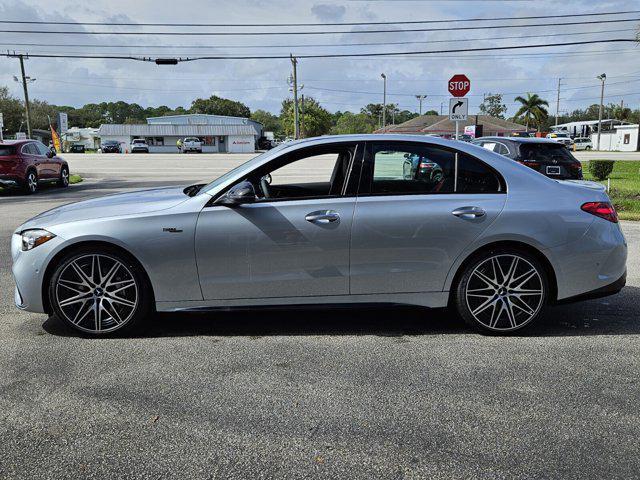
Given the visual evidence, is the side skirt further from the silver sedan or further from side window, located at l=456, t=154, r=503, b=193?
side window, located at l=456, t=154, r=503, b=193

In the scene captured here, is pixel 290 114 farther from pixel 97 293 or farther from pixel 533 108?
pixel 97 293

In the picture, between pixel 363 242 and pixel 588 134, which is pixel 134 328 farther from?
pixel 588 134

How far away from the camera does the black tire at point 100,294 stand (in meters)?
4.51

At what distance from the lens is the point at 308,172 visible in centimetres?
478

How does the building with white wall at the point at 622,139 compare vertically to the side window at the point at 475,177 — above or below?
below

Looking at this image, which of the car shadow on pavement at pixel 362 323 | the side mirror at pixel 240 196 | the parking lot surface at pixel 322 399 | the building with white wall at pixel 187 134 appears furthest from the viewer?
the building with white wall at pixel 187 134

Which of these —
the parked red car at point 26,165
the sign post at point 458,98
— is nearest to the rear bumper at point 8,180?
the parked red car at point 26,165

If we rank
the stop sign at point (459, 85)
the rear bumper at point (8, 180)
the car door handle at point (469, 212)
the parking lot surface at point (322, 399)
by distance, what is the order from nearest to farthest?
the parking lot surface at point (322, 399) < the car door handle at point (469, 212) < the stop sign at point (459, 85) < the rear bumper at point (8, 180)

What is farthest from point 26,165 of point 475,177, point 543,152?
point 475,177

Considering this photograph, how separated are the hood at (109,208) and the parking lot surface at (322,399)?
0.96 m

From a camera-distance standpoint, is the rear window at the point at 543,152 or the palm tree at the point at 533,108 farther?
the palm tree at the point at 533,108

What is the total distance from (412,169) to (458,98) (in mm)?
11757

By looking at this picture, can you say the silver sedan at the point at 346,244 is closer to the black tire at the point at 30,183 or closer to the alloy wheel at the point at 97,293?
the alloy wheel at the point at 97,293

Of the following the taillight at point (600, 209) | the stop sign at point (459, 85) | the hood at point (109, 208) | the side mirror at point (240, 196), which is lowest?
the taillight at point (600, 209)
